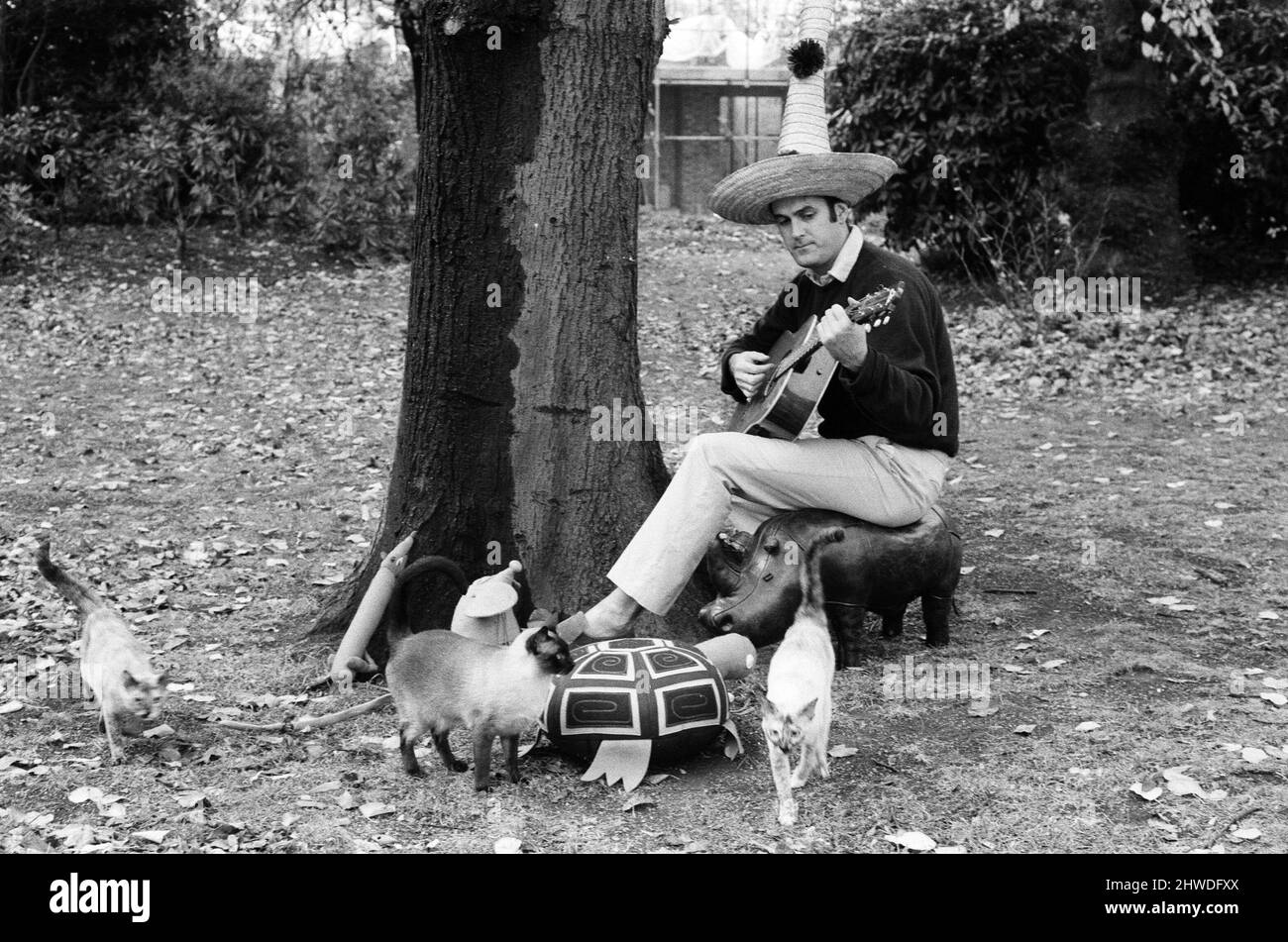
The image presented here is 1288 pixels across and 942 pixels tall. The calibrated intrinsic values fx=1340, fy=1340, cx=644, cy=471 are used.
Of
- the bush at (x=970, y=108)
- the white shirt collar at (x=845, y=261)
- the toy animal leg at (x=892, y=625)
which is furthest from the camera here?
the bush at (x=970, y=108)

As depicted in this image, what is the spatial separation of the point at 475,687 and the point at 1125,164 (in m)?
9.65

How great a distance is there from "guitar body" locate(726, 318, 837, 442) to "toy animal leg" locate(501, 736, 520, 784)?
1.50m

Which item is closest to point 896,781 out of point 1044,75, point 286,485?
point 286,485

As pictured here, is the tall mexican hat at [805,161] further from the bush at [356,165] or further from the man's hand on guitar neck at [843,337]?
the bush at [356,165]

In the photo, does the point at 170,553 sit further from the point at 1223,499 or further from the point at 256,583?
the point at 1223,499

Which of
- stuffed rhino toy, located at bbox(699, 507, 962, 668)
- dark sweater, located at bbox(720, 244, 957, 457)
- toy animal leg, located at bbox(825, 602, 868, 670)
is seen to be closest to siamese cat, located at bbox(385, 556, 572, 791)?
stuffed rhino toy, located at bbox(699, 507, 962, 668)

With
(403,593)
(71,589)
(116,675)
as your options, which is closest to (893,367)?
(403,593)

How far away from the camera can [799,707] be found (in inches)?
149

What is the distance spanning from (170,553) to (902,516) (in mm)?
3609

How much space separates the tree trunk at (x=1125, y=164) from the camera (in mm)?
11625

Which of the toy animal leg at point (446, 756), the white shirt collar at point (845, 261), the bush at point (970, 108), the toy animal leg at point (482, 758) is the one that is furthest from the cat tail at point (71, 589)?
the bush at point (970, 108)

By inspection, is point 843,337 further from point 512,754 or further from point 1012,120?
point 1012,120

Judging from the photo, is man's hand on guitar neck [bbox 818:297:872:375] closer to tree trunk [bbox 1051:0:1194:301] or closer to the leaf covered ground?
the leaf covered ground

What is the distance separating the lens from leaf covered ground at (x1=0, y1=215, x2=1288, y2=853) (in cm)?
378
